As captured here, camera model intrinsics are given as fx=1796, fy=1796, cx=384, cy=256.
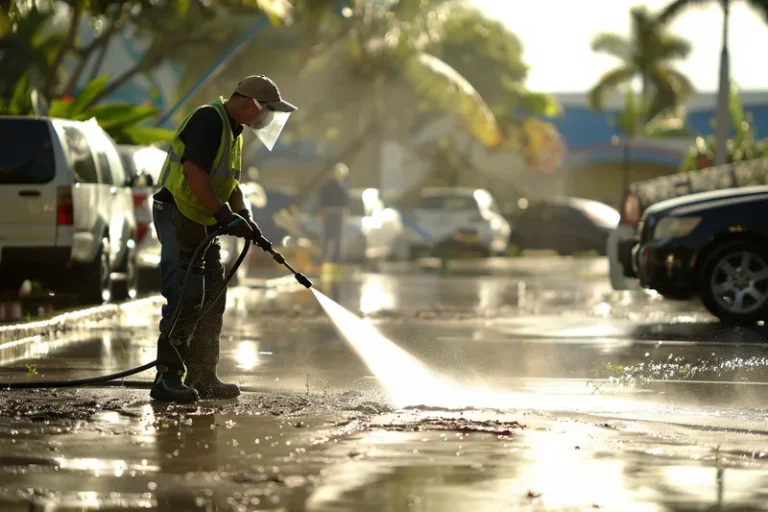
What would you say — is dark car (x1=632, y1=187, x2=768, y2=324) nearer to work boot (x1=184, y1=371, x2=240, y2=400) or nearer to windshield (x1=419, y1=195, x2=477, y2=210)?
work boot (x1=184, y1=371, x2=240, y2=400)

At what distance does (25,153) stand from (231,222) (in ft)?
24.5

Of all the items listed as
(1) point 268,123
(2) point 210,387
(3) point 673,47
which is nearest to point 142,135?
(1) point 268,123

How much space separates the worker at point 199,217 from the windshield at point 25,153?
22.4 feet

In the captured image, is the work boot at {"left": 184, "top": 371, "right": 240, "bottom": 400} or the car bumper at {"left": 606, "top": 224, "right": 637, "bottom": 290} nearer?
the work boot at {"left": 184, "top": 371, "right": 240, "bottom": 400}

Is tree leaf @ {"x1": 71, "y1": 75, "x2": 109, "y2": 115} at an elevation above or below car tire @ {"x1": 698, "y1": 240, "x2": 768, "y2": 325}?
above

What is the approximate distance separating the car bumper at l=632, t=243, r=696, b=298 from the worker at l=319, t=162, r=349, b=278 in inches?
538

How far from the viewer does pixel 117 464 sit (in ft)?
25.6

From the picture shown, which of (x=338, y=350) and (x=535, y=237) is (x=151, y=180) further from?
(x=535, y=237)

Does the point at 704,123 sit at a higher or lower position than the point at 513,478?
higher

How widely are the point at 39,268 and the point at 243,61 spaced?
89.0 ft

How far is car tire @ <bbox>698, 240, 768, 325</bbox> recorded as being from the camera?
53.3 feet

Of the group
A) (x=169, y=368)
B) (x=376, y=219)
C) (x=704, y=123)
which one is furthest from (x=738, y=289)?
(x=704, y=123)

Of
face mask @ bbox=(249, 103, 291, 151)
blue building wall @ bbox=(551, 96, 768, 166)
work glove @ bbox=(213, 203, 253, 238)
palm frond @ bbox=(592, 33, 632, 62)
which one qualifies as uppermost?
palm frond @ bbox=(592, 33, 632, 62)

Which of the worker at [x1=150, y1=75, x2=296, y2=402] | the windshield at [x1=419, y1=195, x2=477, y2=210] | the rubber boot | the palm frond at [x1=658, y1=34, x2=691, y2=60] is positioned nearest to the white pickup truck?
the worker at [x1=150, y1=75, x2=296, y2=402]
